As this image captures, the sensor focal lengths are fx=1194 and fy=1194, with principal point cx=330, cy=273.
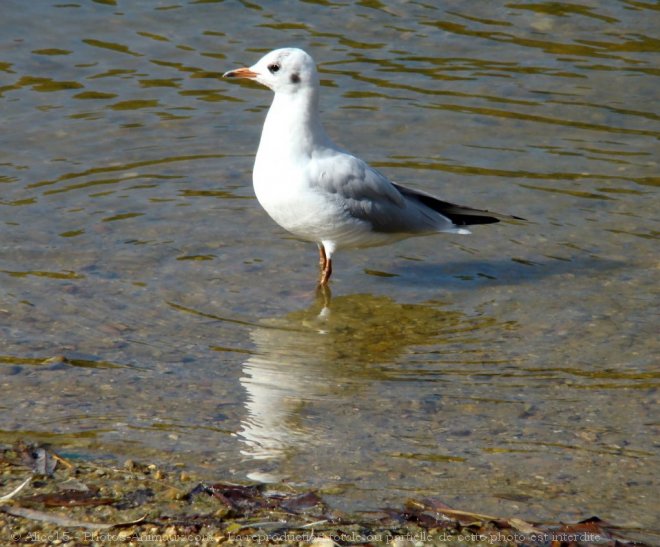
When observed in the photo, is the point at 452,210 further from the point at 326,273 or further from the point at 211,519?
Result: the point at 211,519

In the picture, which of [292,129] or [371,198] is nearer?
[292,129]

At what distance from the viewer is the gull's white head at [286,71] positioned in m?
7.20

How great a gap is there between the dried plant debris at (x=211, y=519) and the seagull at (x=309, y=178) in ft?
8.20

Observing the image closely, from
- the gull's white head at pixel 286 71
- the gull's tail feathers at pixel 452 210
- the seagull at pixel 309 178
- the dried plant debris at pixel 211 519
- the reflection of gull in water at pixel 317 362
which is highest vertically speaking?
the gull's white head at pixel 286 71

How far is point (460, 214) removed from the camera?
25.6 feet

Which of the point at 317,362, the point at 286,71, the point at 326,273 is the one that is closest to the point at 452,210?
the point at 326,273

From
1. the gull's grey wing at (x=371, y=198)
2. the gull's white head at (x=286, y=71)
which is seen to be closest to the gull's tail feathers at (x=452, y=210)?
the gull's grey wing at (x=371, y=198)

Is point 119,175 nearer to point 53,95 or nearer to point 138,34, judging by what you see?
point 53,95

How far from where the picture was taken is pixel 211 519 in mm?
4496

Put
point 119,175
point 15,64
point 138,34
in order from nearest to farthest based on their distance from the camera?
1. point 119,175
2. point 15,64
3. point 138,34

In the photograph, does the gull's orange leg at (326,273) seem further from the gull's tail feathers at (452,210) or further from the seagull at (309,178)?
the gull's tail feathers at (452,210)

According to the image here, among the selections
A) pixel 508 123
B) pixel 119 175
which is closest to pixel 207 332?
pixel 119 175

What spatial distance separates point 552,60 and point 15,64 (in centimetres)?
496

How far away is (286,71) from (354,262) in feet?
4.94
